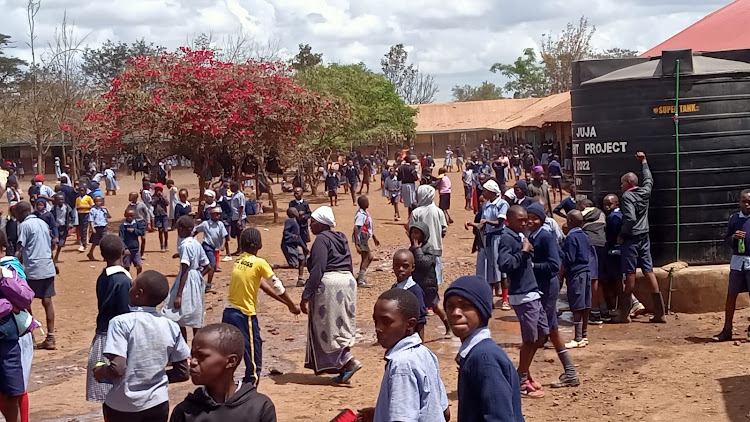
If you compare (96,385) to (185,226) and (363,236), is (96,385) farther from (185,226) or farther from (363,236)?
(363,236)

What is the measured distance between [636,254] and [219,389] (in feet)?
24.8

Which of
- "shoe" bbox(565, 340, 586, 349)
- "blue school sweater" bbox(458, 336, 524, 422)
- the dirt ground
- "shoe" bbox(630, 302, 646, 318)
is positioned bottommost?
the dirt ground

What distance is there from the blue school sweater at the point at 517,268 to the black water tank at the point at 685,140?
3.98m

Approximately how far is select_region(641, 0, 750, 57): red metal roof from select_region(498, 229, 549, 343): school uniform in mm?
8186

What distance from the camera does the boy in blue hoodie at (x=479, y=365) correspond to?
351 cm

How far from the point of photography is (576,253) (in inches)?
349

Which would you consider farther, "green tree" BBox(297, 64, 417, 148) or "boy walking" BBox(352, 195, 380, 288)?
"green tree" BBox(297, 64, 417, 148)

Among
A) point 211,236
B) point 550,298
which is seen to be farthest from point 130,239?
point 550,298

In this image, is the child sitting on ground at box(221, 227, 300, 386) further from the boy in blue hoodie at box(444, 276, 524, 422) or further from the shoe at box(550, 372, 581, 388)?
the boy in blue hoodie at box(444, 276, 524, 422)

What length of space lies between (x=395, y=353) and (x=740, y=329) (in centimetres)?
716

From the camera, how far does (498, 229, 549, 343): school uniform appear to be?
7.00 meters

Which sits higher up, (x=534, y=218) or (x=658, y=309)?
(x=534, y=218)

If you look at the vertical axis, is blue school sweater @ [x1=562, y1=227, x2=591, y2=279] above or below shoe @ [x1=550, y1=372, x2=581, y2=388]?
above

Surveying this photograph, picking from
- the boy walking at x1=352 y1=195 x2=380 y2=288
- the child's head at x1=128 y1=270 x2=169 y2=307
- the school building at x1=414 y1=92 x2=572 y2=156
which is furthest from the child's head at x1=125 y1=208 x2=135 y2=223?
the school building at x1=414 y1=92 x2=572 y2=156
